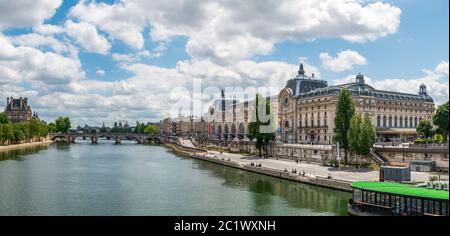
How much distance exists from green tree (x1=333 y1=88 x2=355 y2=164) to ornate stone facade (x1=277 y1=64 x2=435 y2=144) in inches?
1246

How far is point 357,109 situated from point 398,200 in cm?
7827

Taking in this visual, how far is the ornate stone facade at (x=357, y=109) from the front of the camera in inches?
4419

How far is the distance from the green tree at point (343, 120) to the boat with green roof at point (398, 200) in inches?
1392

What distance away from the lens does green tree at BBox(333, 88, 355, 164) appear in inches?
2940

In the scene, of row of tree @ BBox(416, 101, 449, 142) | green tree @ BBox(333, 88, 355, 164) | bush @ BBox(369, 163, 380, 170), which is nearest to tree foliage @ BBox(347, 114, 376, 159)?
bush @ BBox(369, 163, 380, 170)

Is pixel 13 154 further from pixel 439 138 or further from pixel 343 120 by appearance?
pixel 439 138

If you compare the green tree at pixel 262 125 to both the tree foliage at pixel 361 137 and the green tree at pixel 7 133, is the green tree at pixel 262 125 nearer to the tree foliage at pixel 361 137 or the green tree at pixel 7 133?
the tree foliage at pixel 361 137

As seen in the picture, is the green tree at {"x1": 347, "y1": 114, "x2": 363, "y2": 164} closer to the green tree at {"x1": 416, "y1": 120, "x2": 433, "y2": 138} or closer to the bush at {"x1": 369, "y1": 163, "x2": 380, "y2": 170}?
the bush at {"x1": 369, "y1": 163, "x2": 380, "y2": 170}

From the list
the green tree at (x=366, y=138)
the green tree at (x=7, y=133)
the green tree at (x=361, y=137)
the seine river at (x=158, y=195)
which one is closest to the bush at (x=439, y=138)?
the green tree at (x=366, y=138)

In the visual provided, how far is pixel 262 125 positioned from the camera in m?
99.8

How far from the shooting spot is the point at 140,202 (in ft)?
150
